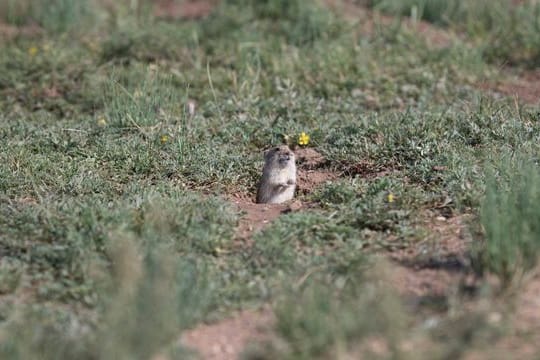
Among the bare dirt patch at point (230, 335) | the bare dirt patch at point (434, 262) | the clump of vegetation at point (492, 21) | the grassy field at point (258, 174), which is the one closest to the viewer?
the grassy field at point (258, 174)

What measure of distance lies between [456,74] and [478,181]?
281 cm

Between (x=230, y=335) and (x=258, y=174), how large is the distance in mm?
2077

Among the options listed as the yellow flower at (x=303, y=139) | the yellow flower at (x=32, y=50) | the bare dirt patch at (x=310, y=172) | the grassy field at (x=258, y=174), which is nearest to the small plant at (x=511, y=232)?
the grassy field at (x=258, y=174)

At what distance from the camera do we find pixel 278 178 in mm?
5559

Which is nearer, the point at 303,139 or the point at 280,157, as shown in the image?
the point at 280,157

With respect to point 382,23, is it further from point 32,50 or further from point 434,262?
point 434,262

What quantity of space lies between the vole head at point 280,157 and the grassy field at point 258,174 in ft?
0.83

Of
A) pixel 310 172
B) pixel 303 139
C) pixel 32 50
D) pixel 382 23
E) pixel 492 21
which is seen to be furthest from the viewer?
pixel 492 21

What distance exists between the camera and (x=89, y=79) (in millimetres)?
7680

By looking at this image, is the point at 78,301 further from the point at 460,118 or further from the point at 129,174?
the point at 460,118

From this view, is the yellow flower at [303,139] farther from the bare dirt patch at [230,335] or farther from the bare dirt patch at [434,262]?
the bare dirt patch at [230,335]

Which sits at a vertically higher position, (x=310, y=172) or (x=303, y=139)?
(x=303, y=139)

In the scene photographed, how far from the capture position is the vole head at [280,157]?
221 inches

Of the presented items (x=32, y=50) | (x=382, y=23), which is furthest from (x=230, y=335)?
(x=382, y=23)
